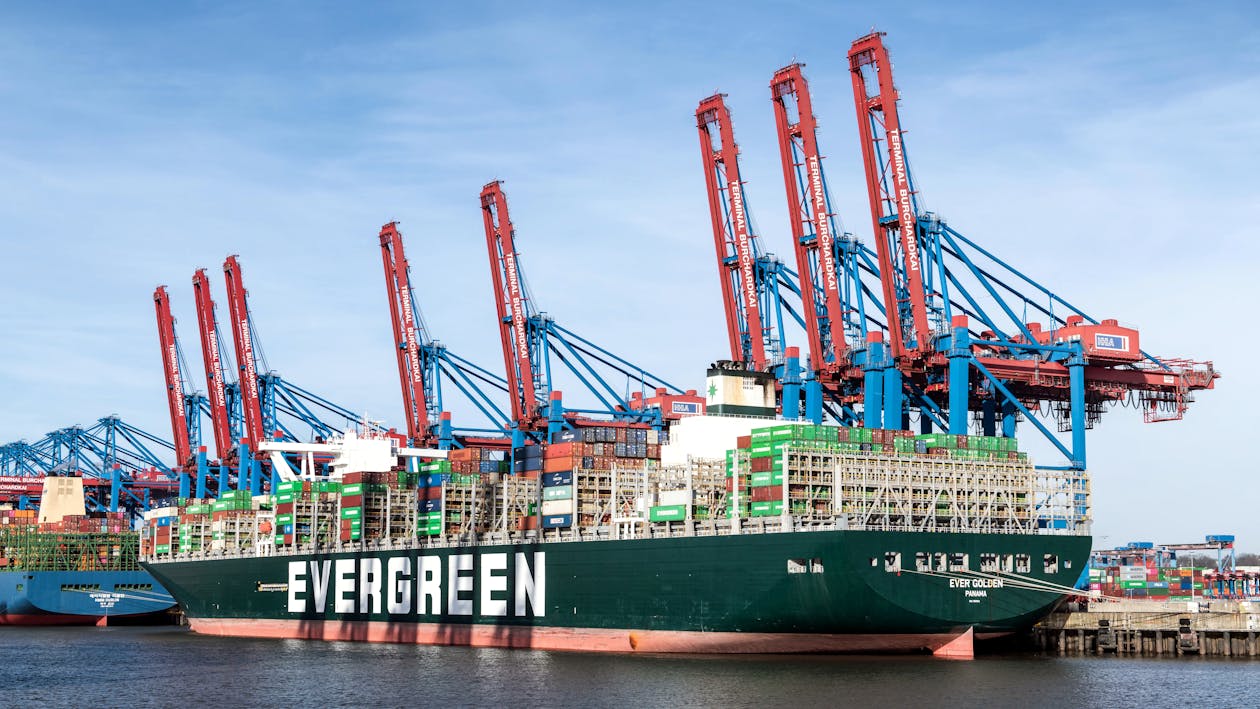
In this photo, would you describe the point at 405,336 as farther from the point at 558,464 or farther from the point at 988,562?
the point at 988,562

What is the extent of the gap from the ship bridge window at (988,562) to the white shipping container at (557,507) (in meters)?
19.0

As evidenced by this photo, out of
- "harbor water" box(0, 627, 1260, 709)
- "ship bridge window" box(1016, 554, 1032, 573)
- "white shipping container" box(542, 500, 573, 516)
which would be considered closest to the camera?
"harbor water" box(0, 627, 1260, 709)

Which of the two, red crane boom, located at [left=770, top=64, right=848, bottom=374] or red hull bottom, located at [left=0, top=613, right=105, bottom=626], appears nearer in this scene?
red crane boom, located at [left=770, top=64, right=848, bottom=374]

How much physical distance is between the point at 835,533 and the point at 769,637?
221 inches

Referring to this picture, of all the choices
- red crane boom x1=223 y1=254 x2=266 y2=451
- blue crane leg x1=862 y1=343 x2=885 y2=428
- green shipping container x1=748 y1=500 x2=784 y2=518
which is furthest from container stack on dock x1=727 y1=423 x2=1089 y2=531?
red crane boom x1=223 y1=254 x2=266 y2=451

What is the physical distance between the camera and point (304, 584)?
273ft

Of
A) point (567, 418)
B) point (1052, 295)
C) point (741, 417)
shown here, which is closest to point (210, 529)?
point (567, 418)

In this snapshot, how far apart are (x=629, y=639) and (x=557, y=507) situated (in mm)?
8704

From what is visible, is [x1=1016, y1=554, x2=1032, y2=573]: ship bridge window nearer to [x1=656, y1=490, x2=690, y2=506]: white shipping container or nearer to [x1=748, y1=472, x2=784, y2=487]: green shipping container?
[x1=748, y1=472, x2=784, y2=487]: green shipping container

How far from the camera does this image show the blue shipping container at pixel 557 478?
69.0 metres

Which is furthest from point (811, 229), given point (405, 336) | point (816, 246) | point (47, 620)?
point (47, 620)

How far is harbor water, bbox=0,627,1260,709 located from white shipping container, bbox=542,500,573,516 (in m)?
6.53

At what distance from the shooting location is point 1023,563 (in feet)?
194

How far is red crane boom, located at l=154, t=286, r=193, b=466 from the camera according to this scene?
123000 millimetres
